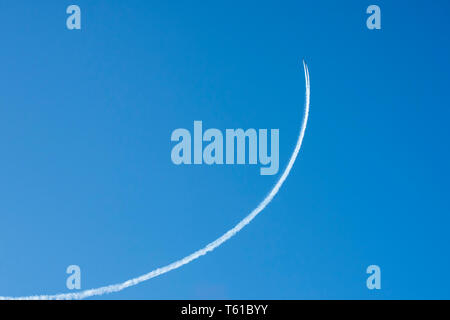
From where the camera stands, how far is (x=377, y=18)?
6.70ft

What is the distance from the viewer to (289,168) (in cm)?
200
